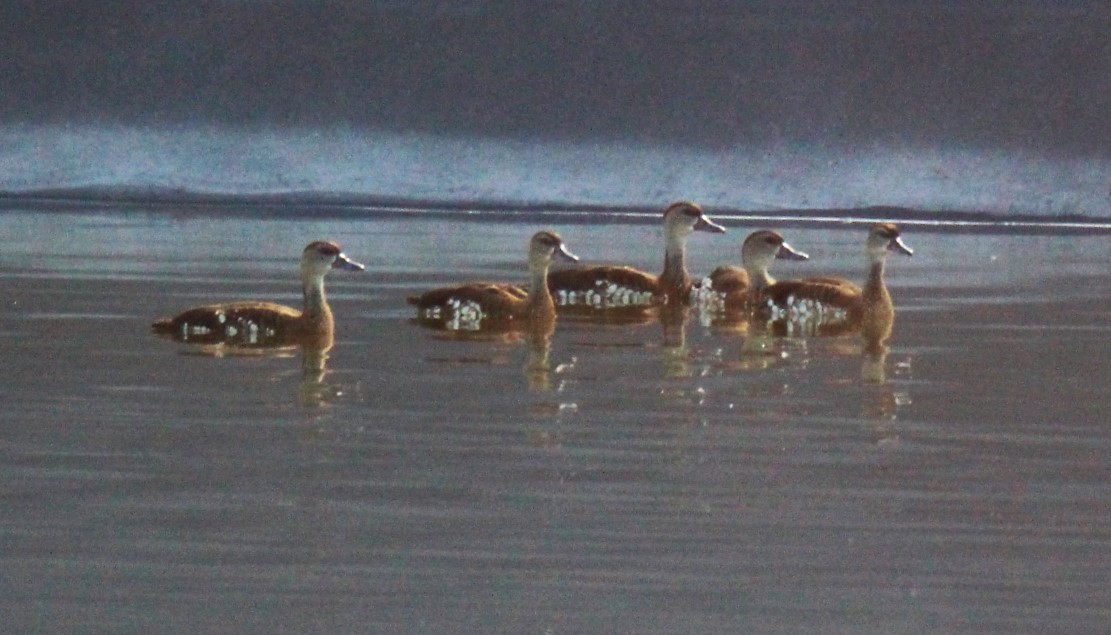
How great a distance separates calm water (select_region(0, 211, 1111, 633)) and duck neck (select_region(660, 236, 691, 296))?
153 cm

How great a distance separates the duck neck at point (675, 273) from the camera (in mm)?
14375

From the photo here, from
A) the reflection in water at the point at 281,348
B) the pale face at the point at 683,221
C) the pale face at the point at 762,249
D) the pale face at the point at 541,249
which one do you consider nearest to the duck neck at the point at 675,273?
the pale face at the point at 683,221

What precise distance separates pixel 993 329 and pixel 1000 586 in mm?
6279

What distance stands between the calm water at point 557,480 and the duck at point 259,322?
16 centimetres

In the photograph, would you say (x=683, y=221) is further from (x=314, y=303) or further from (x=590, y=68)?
(x=590, y=68)

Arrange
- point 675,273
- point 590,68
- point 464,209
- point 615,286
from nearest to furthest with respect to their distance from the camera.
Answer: point 615,286 → point 675,273 → point 464,209 → point 590,68

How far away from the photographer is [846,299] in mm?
12938

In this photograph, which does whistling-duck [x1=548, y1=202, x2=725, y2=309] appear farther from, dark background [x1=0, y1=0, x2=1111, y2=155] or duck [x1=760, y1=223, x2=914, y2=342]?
dark background [x1=0, y1=0, x2=1111, y2=155]

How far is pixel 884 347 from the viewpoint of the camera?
464 inches

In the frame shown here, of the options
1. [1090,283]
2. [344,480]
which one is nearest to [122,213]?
[1090,283]

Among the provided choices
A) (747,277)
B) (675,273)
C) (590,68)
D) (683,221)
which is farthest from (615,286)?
(590,68)


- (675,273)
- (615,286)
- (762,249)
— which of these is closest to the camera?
(615,286)

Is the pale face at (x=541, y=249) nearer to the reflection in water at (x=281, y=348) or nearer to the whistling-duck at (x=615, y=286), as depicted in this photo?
the whistling-duck at (x=615, y=286)

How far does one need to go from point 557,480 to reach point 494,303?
5060 mm
